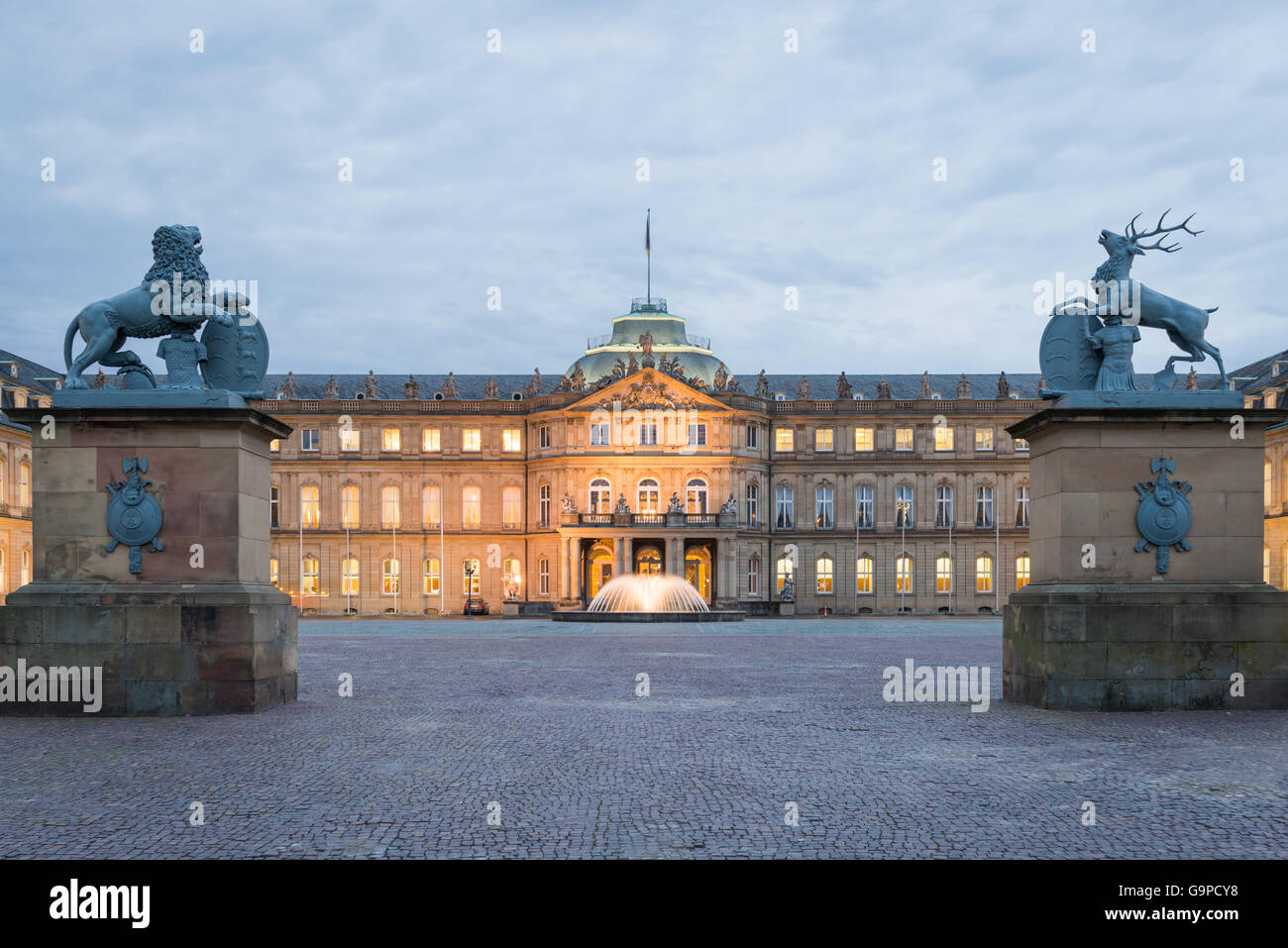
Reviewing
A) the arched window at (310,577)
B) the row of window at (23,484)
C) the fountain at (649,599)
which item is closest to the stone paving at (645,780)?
the fountain at (649,599)

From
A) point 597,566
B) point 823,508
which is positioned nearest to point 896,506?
point 823,508

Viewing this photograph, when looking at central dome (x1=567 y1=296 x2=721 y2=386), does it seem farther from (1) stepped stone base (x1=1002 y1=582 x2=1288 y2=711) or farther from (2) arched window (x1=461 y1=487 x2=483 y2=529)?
(1) stepped stone base (x1=1002 y1=582 x2=1288 y2=711)

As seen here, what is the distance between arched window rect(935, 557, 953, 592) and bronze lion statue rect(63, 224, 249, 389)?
7409 cm

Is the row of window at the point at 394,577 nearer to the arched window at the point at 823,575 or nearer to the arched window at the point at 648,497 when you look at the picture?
the arched window at the point at 648,497

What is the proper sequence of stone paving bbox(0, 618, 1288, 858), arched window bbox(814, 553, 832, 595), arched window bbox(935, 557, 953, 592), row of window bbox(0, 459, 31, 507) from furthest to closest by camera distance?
arched window bbox(814, 553, 832, 595) < arched window bbox(935, 557, 953, 592) < row of window bbox(0, 459, 31, 507) < stone paving bbox(0, 618, 1288, 858)

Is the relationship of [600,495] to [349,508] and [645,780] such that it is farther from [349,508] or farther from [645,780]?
[645,780]

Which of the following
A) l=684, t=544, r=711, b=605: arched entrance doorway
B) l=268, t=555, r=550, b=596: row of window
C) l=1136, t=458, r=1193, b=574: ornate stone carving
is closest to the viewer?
l=1136, t=458, r=1193, b=574: ornate stone carving

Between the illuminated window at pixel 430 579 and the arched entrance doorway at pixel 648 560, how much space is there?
15.3 m

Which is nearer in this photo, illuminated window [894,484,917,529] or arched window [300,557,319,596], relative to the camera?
arched window [300,557,319,596]

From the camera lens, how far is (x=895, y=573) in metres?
85.0

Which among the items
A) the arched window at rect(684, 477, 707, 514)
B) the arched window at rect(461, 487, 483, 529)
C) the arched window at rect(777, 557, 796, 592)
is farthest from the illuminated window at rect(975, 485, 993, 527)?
the arched window at rect(461, 487, 483, 529)

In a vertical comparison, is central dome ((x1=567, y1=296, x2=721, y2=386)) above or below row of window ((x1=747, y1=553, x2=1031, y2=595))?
above

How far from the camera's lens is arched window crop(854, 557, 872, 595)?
278 ft
